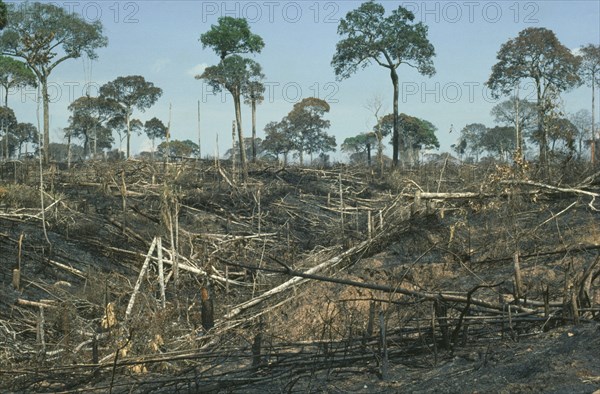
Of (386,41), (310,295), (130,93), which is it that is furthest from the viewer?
(130,93)

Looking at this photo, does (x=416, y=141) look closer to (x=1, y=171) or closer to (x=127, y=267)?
(x=1, y=171)

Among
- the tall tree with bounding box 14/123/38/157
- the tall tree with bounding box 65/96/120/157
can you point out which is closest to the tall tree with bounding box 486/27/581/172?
the tall tree with bounding box 65/96/120/157

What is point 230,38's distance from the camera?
2955cm

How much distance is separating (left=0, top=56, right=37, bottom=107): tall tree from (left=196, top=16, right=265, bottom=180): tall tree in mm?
9905

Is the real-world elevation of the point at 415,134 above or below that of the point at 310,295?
above

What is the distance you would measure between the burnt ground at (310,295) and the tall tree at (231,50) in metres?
15.8

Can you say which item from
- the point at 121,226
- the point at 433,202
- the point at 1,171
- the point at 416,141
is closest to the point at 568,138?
the point at 433,202

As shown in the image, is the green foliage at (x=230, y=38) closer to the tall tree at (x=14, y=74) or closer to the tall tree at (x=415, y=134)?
the tall tree at (x=14, y=74)

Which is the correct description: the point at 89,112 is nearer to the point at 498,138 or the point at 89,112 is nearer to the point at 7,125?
the point at 7,125

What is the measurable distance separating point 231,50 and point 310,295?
2440 centimetres

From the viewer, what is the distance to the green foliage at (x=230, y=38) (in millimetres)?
29438

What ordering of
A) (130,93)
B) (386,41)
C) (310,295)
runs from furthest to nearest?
(130,93) < (386,41) < (310,295)

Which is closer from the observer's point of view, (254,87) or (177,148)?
(254,87)

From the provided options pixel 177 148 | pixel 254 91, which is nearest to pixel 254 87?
pixel 254 91
